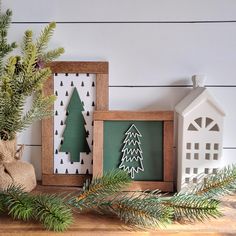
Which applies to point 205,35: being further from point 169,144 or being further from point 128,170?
point 128,170

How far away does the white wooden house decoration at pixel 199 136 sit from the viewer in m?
0.70

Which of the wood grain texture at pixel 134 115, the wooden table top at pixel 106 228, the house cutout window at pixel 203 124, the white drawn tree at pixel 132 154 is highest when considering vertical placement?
the wood grain texture at pixel 134 115

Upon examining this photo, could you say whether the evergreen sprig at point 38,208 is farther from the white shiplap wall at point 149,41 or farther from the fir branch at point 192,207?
the white shiplap wall at point 149,41

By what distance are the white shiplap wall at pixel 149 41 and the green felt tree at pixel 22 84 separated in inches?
4.7

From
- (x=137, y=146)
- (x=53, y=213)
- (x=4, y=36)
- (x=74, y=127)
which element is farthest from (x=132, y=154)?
(x=4, y=36)

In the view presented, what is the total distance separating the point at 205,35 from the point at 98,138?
375 millimetres

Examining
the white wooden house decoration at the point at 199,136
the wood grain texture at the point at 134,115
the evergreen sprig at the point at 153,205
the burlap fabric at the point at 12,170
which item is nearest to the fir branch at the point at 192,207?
the evergreen sprig at the point at 153,205

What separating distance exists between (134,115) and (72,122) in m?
0.16

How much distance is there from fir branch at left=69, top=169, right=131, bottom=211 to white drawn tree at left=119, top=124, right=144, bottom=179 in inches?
3.8

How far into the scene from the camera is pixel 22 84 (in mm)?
640

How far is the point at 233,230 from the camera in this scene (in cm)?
56

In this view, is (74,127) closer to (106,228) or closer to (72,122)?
(72,122)

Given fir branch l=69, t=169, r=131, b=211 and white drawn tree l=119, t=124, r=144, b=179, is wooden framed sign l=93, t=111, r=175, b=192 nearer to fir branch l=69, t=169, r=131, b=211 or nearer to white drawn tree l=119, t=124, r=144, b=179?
white drawn tree l=119, t=124, r=144, b=179

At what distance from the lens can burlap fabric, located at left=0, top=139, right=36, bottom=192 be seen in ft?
2.19
